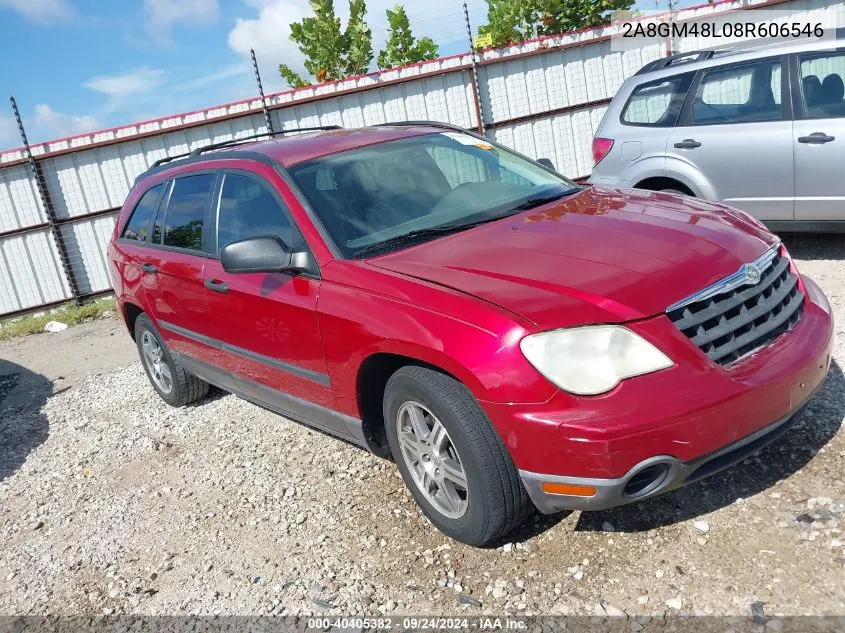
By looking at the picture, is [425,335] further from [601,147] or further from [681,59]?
[681,59]

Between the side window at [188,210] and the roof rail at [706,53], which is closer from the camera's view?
the side window at [188,210]

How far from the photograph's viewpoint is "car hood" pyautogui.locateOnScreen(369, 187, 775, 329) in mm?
2730

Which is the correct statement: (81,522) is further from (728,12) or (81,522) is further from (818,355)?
(728,12)

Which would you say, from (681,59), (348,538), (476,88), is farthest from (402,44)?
(348,538)

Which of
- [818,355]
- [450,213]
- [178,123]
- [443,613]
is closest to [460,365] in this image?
[443,613]

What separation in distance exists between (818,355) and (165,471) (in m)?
3.71

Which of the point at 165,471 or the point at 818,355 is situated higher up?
the point at 818,355

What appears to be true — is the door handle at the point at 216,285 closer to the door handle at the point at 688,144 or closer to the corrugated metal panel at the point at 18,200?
the door handle at the point at 688,144

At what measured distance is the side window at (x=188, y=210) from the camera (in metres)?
4.56

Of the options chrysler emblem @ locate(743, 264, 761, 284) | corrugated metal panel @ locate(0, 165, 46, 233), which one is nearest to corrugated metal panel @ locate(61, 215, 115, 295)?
corrugated metal panel @ locate(0, 165, 46, 233)

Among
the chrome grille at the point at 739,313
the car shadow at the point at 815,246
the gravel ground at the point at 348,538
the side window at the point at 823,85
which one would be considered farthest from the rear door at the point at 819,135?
the chrome grille at the point at 739,313

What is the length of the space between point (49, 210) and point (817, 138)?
10.1m

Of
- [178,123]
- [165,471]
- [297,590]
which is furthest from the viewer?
[178,123]

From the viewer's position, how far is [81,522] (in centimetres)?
425
